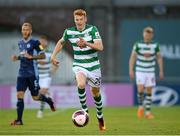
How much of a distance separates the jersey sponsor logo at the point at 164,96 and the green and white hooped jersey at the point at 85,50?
15.8 m

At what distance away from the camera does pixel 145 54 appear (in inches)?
922

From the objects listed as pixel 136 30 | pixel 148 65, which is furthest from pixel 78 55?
pixel 136 30

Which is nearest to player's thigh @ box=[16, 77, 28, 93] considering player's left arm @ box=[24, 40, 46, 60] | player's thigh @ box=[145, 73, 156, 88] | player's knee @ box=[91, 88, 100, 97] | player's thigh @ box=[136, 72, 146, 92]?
player's left arm @ box=[24, 40, 46, 60]

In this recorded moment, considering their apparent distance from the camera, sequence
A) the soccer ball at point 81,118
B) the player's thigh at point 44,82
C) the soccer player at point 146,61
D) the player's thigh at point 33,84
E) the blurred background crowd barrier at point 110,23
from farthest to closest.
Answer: the blurred background crowd barrier at point 110,23
the player's thigh at point 44,82
the soccer player at point 146,61
the player's thigh at point 33,84
the soccer ball at point 81,118

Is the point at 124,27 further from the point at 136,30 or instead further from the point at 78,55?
the point at 78,55

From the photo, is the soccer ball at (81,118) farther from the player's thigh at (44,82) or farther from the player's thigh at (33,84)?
the player's thigh at (44,82)

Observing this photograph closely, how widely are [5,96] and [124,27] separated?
904cm

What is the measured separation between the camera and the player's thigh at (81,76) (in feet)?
54.4

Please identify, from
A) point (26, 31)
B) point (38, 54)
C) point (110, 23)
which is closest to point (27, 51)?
point (38, 54)

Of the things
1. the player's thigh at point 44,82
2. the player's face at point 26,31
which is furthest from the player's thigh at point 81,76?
the player's thigh at point 44,82

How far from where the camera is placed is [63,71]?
38688 mm

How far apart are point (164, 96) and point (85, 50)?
1636cm

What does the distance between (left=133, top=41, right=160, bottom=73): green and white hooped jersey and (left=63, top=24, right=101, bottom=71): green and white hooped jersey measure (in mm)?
6689

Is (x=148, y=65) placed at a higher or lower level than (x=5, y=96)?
higher
